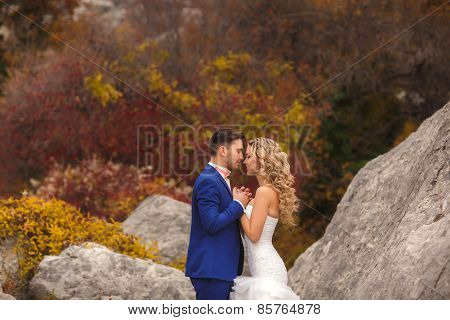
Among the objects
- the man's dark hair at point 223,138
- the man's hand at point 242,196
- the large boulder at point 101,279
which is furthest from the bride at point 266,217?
the large boulder at point 101,279

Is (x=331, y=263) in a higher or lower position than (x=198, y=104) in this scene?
lower

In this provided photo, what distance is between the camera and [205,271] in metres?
6.04

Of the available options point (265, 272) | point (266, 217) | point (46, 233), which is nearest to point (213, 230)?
point (266, 217)

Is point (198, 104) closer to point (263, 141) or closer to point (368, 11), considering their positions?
point (368, 11)

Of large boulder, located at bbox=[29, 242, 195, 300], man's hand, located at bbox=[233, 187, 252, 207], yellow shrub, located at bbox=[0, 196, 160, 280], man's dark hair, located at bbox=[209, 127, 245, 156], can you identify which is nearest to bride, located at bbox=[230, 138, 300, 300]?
man's hand, located at bbox=[233, 187, 252, 207]

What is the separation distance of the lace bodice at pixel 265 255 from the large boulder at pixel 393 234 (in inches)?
35.1

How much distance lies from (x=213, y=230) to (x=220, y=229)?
0.05 metres

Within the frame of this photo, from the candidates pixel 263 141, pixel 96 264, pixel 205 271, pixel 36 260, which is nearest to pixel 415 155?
pixel 263 141

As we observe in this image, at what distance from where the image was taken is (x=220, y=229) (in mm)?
5930

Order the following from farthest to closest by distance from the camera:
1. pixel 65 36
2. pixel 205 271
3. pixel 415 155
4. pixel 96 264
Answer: pixel 65 36 → pixel 96 264 → pixel 415 155 → pixel 205 271

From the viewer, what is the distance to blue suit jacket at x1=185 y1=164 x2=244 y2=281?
593 centimetres

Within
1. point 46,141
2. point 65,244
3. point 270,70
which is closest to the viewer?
point 65,244

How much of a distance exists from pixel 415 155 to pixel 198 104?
856 cm

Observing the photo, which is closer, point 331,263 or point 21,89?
point 331,263
